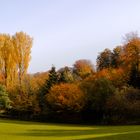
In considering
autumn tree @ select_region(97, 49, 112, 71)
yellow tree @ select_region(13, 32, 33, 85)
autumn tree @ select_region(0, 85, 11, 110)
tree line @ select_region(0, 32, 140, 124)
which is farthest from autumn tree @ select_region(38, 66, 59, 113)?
autumn tree @ select_region(97, 49, 112, 71)

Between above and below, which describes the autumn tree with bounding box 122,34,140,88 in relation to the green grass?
above

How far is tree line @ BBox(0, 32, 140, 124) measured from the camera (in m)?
53.8

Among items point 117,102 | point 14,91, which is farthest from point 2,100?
point 117,102

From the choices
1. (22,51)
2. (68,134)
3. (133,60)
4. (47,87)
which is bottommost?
(68,134)

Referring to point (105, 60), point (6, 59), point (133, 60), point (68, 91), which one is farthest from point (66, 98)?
point (105, 60)

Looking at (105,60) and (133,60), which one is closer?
(133,60)

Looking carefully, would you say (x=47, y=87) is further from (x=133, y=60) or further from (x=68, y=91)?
(x=133, y=60)

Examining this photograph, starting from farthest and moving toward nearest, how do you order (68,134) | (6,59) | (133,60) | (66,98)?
(6,59)
(133,60)
(66,98)
(68,134)

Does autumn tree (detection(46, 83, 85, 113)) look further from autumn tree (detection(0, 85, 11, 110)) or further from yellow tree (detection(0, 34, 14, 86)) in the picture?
yellow tree (detection(0, 34, 14, 86))

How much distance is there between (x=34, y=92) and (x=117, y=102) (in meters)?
17.4

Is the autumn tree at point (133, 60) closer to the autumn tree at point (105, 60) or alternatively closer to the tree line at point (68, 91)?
the tree line at point (68, 91)

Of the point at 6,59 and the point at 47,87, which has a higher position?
the point at 6,59

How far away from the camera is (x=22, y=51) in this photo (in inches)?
2694

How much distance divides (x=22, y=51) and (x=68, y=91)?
15660 millimetres
